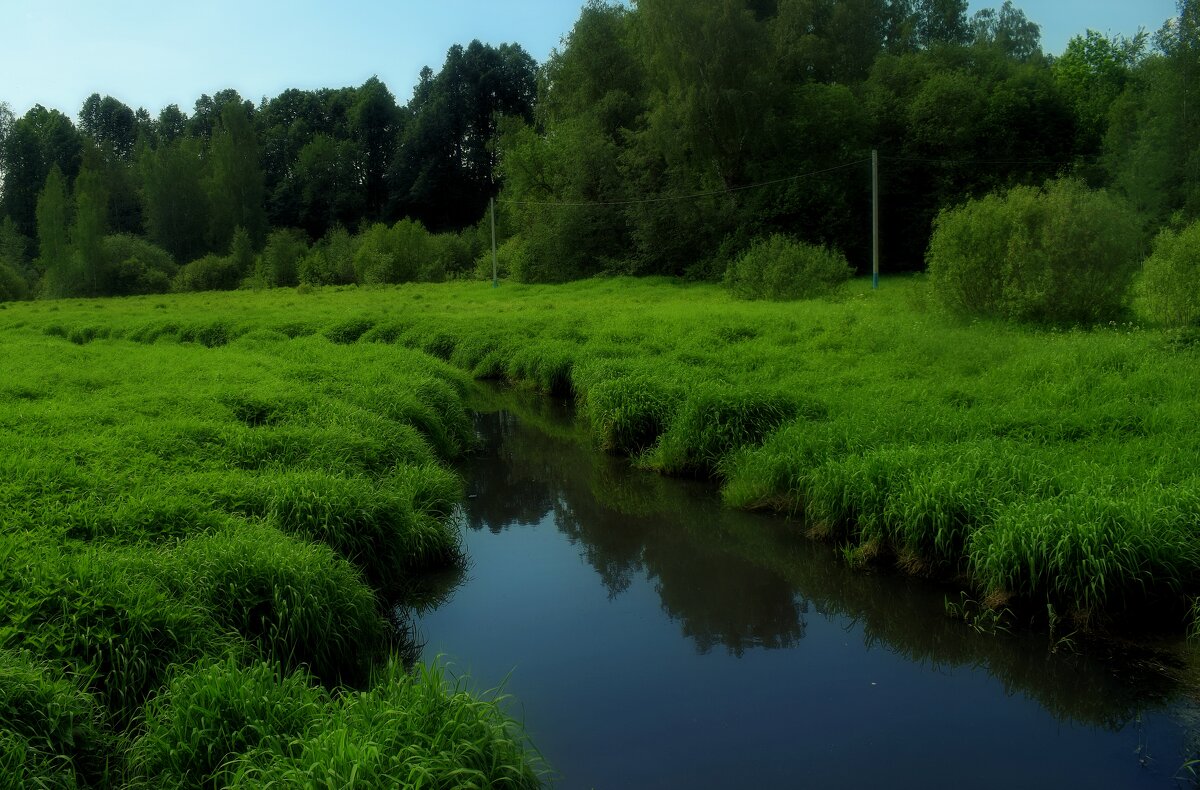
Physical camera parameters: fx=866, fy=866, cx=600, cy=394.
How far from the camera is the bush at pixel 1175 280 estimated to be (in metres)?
13.6

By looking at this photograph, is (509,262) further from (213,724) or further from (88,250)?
(213,724)

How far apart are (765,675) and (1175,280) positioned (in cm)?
1122

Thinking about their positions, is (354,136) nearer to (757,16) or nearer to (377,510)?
(757,16)

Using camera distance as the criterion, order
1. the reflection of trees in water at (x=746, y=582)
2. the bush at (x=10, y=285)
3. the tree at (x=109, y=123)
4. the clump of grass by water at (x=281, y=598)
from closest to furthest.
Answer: the clump of grass by water at (x=281, y=598), the reflection of trees in water at (x=746, y=582), the bush at (x=10, y=285), the tree at (x=109, y=123)

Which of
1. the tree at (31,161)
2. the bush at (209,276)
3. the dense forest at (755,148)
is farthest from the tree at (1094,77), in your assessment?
the tree at (31,161)

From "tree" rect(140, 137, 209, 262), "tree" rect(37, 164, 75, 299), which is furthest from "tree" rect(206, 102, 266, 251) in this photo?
"tree" rect(37, 164, 75, 299)

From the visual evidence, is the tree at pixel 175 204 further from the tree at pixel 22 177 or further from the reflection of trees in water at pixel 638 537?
the reflection of trees in water at pixel 638 537

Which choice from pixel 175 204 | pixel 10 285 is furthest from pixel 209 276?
pixel 175 204

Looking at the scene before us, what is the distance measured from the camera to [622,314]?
23.7 meters

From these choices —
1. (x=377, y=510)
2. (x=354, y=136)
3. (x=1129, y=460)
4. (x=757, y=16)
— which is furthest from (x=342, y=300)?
(x=354, y=136)

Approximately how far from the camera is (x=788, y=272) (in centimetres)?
2566

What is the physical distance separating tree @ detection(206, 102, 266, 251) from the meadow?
51.9 metres

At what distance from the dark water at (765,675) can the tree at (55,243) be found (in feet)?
175

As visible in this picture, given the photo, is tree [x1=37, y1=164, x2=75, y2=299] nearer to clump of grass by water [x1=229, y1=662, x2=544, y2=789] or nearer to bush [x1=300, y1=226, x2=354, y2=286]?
bush [x1=300, y1=226, x2=354, y2=286]
